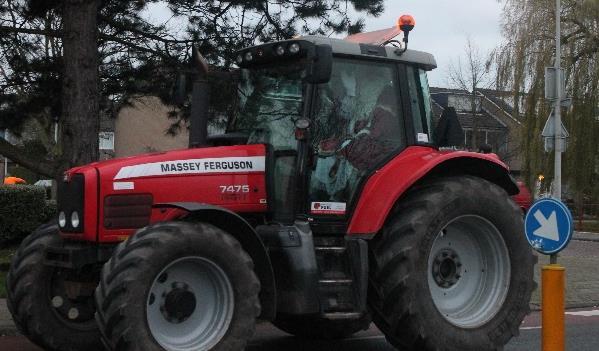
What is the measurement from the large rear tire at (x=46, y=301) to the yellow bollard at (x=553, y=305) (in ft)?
11.4

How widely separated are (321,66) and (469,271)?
7.91 ft

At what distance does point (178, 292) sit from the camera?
622cm

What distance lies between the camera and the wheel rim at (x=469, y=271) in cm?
748

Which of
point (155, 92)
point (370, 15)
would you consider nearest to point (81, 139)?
point (155, 92)

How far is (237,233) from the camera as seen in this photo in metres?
6.56

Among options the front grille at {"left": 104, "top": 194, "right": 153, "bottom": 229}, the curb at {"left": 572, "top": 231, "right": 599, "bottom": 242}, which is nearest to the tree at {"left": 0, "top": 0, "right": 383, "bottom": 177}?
the front grille at {"left": 104, "top": 194, "right": 153, "bottom": 229}

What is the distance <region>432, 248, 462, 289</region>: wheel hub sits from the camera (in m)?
7.48

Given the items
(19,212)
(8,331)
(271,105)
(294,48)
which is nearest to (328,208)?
(271,105)

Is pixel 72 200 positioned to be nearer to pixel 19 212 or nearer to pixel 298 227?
pixel 298 227

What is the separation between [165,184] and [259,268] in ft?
3.21

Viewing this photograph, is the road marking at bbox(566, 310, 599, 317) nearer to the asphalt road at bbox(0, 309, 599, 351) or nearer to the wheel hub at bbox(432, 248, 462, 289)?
the asphalt road at bbox(0, 309, 599, 351)

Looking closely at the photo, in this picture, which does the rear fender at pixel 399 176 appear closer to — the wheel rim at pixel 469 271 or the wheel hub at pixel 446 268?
the wheel rim at pixel 469 271

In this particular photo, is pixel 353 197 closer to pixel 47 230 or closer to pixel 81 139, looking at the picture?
pixel 47 230

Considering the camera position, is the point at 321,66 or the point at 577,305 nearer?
the point at 321,66
